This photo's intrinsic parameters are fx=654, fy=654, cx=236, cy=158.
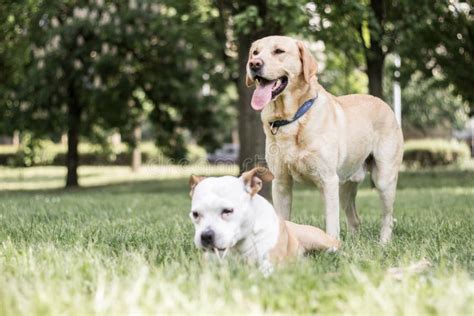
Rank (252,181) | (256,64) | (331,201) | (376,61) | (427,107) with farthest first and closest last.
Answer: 1. (427,107)
2. (376,61)
3. (331,201)
4. (256,64)
5. (252,181)

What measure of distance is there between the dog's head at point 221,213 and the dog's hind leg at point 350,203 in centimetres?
271

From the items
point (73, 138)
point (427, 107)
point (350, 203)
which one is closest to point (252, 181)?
point (350, 203)

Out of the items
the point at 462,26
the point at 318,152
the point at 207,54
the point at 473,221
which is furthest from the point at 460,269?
the point at 207,54

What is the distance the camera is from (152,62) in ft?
60.2

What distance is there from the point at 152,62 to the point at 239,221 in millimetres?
15097

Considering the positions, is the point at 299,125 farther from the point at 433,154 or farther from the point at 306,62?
the point at 433,154

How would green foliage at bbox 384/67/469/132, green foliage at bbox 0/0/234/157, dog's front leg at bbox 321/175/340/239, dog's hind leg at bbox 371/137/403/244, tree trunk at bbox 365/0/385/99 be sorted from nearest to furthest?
dog's front leg at bbox 321/175/340/239
dog's hind leg at bbox 371/137/403/244
tree trunk at bbox 365/0/385/99
green foliage at bbox 0/0/234/157
green foliage at bbox 384/67/469/132

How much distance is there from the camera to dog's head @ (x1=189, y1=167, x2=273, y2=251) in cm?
366

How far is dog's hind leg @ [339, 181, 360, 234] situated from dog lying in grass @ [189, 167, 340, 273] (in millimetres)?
2198

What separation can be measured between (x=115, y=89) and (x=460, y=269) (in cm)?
1541

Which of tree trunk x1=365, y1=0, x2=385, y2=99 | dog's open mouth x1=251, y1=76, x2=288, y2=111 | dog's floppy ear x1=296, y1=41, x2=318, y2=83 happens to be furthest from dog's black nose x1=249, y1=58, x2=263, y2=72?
tree trunk x1=365, y1=0, x2=385, y2=99

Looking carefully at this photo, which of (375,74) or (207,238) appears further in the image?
(375,74)

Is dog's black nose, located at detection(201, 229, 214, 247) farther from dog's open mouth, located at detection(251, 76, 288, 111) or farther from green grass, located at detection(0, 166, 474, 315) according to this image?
dog's open mouth, located at detection(251, 76, 288, 111)

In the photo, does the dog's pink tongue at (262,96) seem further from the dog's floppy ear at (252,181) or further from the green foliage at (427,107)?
the green foliage at (427,107)
